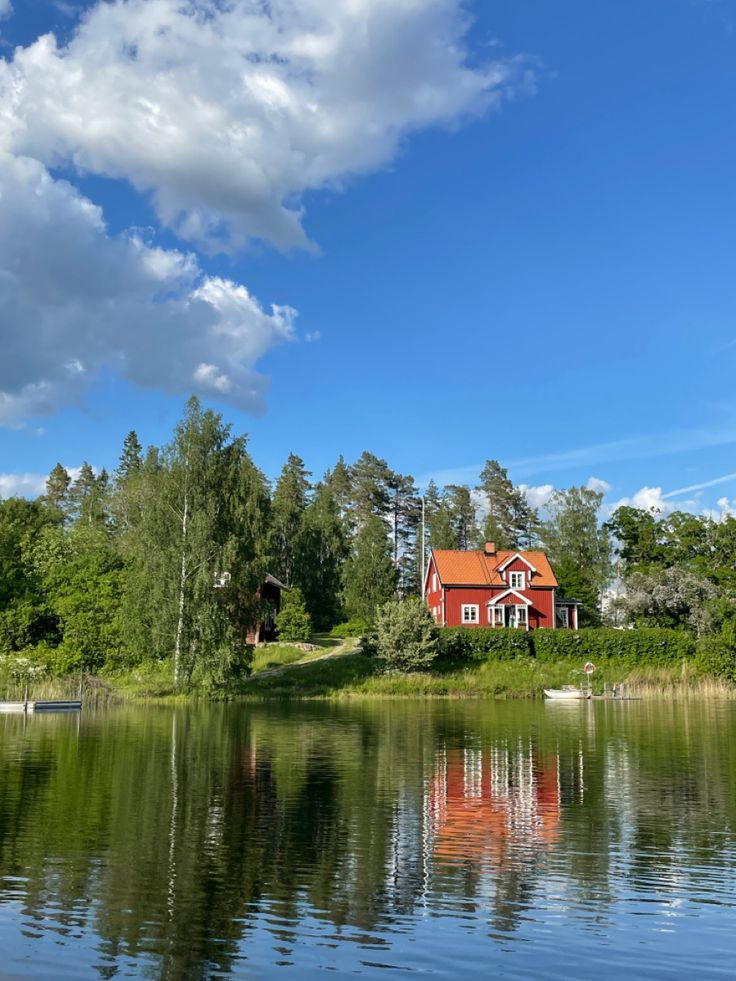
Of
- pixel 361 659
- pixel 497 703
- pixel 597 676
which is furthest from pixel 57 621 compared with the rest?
pixel 597 676

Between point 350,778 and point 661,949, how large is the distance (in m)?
13.4

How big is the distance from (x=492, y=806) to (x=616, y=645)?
50.3m

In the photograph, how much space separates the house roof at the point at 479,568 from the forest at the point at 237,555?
5.94m

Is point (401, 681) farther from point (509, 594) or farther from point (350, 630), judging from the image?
point (350, 630)

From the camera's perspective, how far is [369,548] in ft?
280

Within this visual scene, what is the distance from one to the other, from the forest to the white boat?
12.3m

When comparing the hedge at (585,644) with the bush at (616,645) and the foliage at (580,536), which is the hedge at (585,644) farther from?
the foliage at (580,536)

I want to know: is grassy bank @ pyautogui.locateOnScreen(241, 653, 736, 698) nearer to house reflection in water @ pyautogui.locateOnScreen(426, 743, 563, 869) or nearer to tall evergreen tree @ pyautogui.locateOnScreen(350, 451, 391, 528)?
Result: house reflection in water @ pyautogui.locateOnScreen(426, 743, 563, 869)

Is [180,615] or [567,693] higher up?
[180,615]

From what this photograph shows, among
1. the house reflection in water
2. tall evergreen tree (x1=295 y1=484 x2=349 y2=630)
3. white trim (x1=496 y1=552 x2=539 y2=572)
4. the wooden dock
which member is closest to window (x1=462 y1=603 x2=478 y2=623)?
white trim (x1=496 y1=552 x2=539 y2=572)

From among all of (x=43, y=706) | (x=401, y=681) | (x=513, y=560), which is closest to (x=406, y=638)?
(x=401, y=681)

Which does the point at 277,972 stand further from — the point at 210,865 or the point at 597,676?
the point at 597,676

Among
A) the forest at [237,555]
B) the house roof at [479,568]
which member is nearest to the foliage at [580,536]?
the forest at [237,555]

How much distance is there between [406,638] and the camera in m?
60.8
